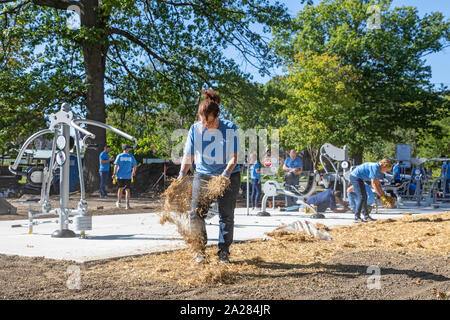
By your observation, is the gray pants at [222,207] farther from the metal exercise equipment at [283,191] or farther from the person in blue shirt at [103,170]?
the person in blue shirt at [103,170]

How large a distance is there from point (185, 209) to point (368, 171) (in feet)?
19.7

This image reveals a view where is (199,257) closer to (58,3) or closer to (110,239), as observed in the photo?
(110,239)

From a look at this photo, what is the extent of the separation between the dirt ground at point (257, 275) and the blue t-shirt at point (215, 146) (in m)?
1.03

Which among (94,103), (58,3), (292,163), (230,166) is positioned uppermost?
(58,3)

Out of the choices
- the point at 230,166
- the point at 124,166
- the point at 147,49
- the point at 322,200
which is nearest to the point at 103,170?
the point at 124,166

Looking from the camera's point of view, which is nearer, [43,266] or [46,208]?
[43,266]

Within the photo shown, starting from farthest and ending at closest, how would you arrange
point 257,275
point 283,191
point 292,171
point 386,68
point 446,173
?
point 386,68, point 446,173, point 292,171, point 283,191, point 257,275

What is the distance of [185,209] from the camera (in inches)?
209

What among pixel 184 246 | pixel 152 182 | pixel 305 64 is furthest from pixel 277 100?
pixel 184 246

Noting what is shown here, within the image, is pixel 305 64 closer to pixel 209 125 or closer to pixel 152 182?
pixel 152 182

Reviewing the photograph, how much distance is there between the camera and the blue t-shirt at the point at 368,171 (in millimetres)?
9844

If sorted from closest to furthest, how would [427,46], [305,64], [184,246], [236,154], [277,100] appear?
[236,154] → [184,246] → [277,100] → [305,64] → [427,46]

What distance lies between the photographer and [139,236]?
25.3 feet

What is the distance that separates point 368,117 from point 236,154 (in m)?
27.1
